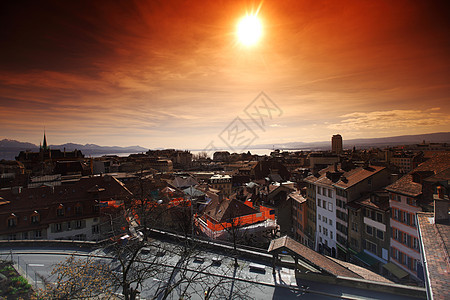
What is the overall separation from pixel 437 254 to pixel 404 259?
599 inches

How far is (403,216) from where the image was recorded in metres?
20.2

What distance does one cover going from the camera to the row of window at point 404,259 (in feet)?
62.0

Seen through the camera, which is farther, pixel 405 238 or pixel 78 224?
pixel 78 224

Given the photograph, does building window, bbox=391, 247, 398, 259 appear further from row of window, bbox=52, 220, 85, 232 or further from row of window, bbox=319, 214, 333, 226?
row of window, bbox=52, 220, 85, 232

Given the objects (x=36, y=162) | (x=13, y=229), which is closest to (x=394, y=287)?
(x=13, y=229)

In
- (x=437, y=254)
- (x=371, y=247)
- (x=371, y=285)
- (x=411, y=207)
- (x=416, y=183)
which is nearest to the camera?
(x=437, y=254)

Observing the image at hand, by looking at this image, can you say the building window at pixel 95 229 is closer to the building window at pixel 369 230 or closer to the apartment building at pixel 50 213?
the apartment building at pixel 50 213

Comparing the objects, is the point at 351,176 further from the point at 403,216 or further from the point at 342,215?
the point at 403,216

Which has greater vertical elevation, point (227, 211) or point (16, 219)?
point (16, 219)

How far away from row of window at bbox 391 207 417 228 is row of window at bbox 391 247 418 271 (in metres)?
2.56

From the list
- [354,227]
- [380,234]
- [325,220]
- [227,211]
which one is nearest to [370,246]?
[380,234]

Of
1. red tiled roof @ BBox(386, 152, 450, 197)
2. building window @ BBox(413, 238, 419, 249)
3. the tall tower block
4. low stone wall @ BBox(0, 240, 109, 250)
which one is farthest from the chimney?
the tall tower block

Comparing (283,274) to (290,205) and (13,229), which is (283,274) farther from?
(290,205)

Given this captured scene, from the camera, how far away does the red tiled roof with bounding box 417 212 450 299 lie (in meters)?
6.40
